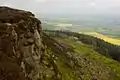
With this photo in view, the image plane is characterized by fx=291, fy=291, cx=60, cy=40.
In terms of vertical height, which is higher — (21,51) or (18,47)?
(18,47)

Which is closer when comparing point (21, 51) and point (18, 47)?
point (18, 47)

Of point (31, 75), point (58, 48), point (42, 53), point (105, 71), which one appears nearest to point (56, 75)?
point (42, 53)

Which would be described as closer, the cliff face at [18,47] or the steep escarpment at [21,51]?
the cliff face at [18,47]

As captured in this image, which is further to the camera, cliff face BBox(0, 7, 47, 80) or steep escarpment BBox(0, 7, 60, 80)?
steep escarpment BBox(0, 7, 60, 80)

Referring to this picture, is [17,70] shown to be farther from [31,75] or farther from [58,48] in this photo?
[58,48]
